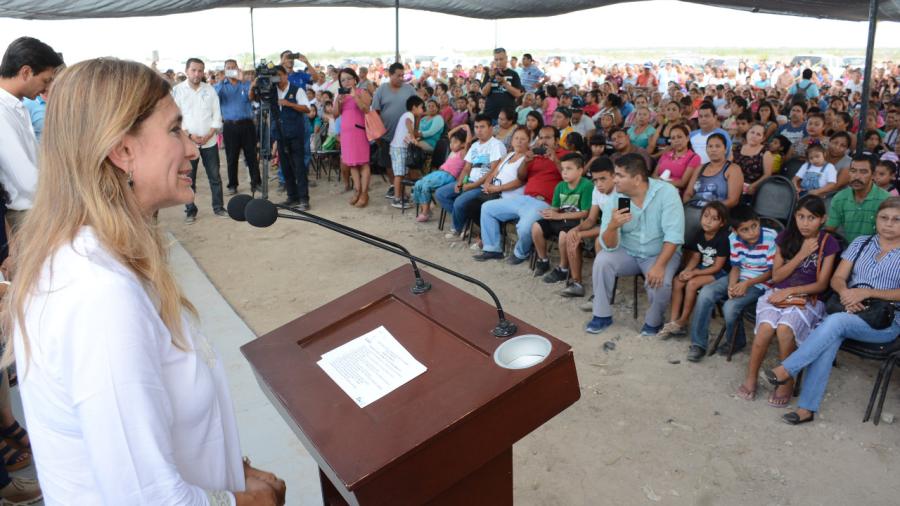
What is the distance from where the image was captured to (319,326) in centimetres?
154

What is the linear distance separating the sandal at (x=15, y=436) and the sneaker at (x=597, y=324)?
3.04 meters

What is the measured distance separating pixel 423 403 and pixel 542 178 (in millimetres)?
4271

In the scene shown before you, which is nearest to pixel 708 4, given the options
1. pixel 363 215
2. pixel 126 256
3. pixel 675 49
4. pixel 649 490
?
pixel 363 215

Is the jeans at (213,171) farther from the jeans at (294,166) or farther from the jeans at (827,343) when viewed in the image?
the jeans at (827,343)

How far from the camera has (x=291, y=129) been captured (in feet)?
23.1

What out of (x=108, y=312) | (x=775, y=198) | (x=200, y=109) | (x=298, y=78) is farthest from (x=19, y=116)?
(x=298, y=78)

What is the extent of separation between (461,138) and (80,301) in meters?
6.04

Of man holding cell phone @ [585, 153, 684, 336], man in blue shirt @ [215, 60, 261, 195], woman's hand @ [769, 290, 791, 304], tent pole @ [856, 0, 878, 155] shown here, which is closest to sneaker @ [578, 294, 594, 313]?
man holding cell phone @ [585, 153, 684, 336]

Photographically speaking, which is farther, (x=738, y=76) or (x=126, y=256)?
(x=738, y=76)

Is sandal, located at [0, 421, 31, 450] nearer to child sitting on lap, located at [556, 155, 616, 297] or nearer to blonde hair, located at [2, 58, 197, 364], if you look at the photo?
blonde hair, located at [2, 58, 197, 364]

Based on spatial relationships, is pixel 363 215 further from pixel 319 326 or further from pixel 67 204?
pixel 67 204

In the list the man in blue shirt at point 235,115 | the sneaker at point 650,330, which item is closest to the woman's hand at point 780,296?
the sneaker at point 650,330

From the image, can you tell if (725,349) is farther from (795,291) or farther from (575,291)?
(575,291)

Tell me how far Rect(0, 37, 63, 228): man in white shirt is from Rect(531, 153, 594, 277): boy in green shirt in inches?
132
